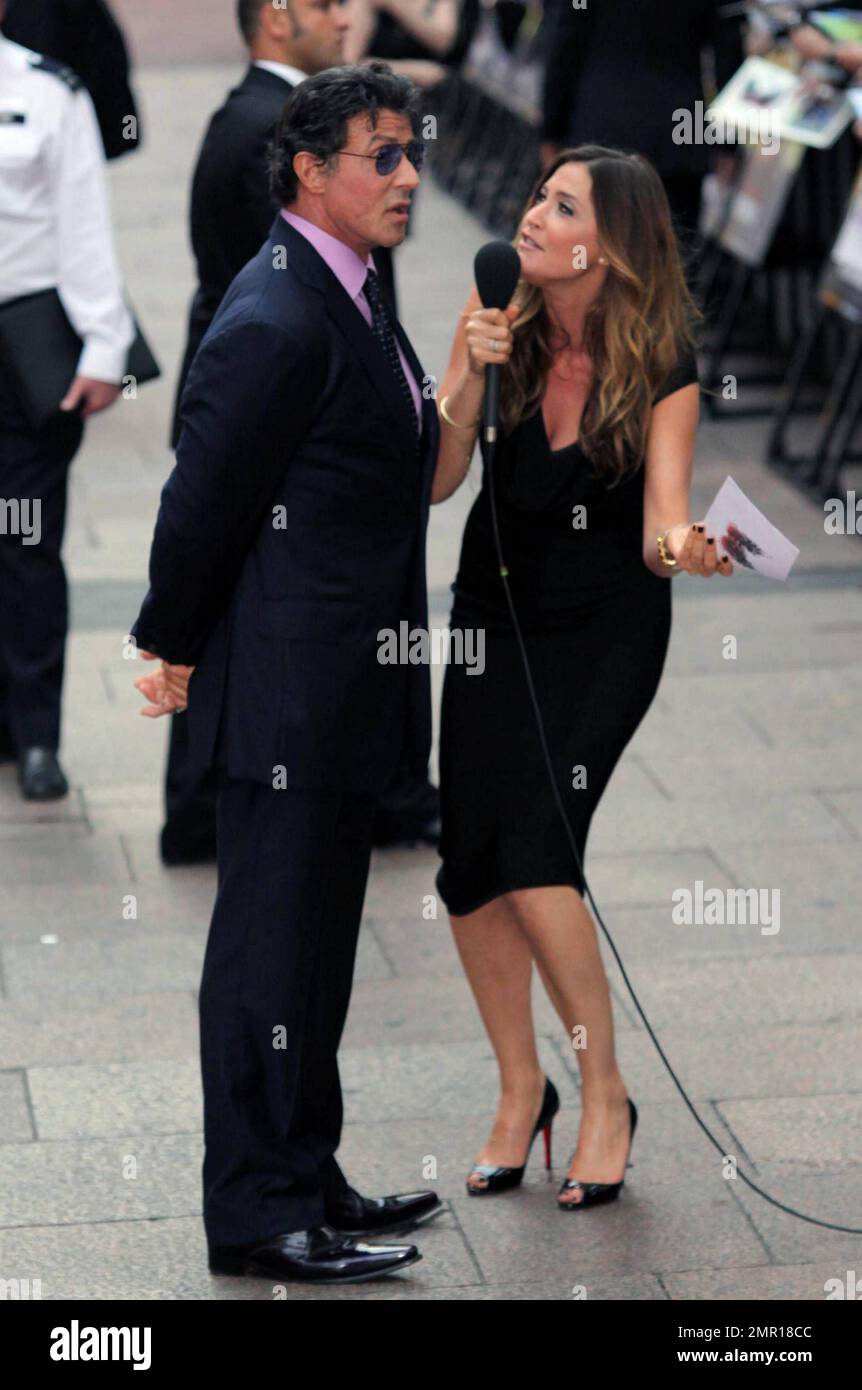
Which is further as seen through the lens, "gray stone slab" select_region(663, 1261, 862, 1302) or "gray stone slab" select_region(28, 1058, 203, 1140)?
"gray stone slab" select_region(28, 1058, 203, 1140)

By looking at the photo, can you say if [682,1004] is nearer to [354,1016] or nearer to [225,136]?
[354,1016]

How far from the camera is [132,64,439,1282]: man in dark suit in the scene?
3.55 metres

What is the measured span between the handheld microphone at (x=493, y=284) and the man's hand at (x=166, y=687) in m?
0.65

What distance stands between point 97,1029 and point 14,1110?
15.4 inches

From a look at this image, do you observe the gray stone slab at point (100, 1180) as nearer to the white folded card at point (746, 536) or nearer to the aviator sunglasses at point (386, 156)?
the white folded card at point (746, 536)

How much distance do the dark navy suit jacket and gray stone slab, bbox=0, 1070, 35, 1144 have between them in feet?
3.42

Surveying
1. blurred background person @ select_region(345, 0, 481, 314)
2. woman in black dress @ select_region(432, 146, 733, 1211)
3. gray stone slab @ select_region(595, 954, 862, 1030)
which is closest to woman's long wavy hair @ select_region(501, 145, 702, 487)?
woman in black dress @ select_region(432, 146, 733, 1211)

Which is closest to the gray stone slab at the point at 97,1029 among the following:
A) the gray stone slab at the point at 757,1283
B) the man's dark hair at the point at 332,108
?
the gray stone slab at the point at 757,1283

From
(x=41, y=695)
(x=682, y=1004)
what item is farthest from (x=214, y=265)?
(x=682, y=1004)

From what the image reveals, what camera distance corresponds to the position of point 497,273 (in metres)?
3.79

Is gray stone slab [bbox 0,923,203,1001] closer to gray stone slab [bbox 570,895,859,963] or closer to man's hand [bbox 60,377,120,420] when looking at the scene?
gray stone slab [bbox 570,895,859,963]

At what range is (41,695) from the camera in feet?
20.0

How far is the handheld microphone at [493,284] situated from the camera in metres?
3.79
